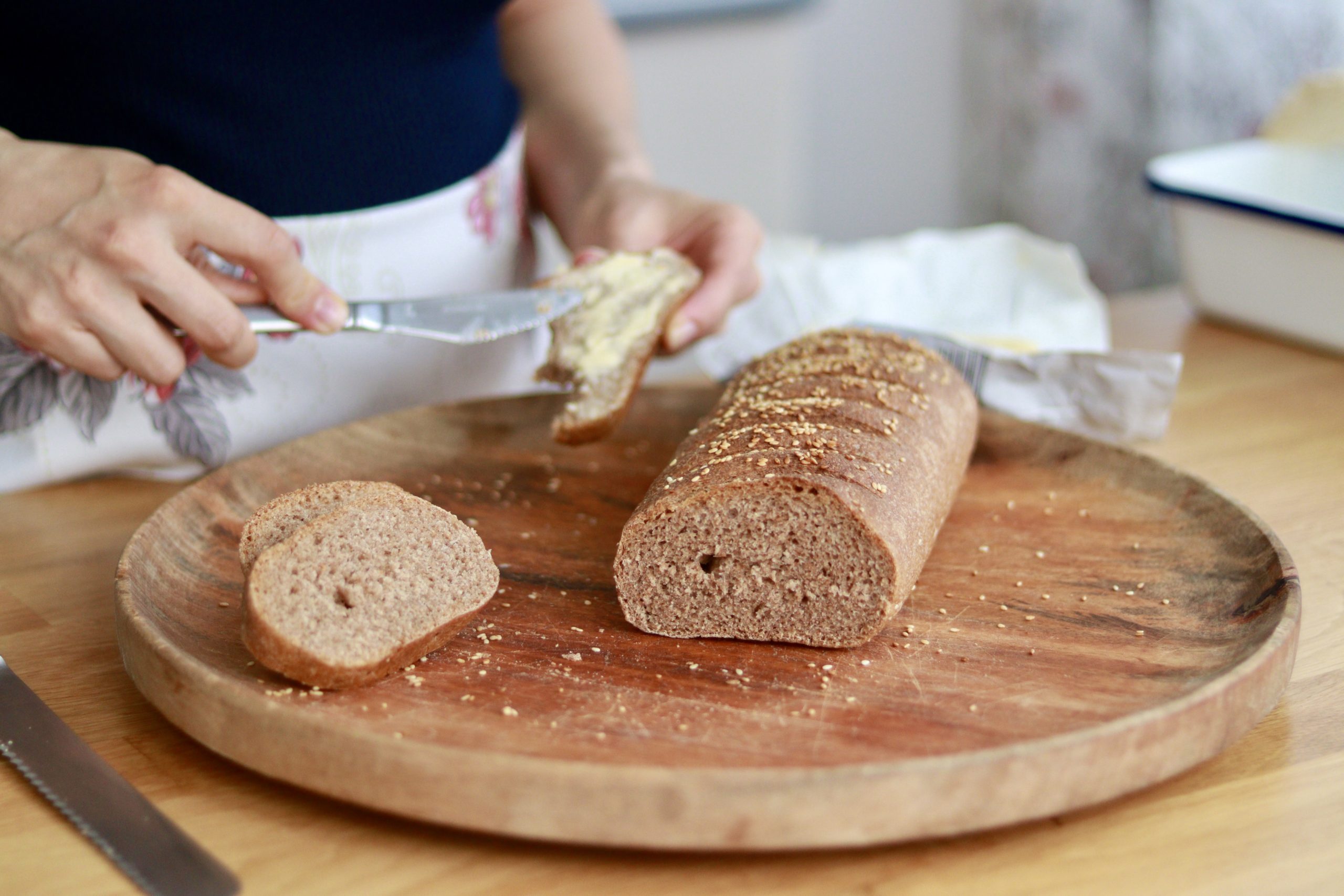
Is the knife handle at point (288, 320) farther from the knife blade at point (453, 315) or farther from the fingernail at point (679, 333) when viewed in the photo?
the fingernail at point (679, 333)

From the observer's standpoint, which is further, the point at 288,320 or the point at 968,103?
the point at 968,103

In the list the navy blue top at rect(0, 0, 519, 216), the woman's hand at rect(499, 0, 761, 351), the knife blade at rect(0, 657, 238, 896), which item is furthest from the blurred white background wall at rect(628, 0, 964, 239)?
the knife blade at rect(0, 657, 238, 896)

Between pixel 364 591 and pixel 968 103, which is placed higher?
pixel 364 591

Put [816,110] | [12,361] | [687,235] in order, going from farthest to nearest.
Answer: [816,110]
[687,235]
[12,361]

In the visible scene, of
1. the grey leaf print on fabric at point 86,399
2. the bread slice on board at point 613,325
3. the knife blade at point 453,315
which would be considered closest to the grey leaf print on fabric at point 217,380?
the grey leaf print on fabric at point 86,399

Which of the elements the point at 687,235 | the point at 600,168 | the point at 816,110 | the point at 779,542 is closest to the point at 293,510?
the point at 779,542

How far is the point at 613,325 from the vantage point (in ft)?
6.82

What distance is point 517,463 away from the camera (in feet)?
6.70

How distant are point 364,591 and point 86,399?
0.96m

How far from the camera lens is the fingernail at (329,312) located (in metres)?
1.79

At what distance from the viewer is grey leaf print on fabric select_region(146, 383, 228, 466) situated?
2096 mm

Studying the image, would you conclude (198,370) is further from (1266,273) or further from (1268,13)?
(1268,13)

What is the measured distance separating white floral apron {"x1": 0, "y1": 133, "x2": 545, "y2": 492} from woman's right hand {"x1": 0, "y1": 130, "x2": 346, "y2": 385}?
0.25 meters

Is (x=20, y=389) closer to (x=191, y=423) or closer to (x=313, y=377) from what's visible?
(x=191, y=423)
